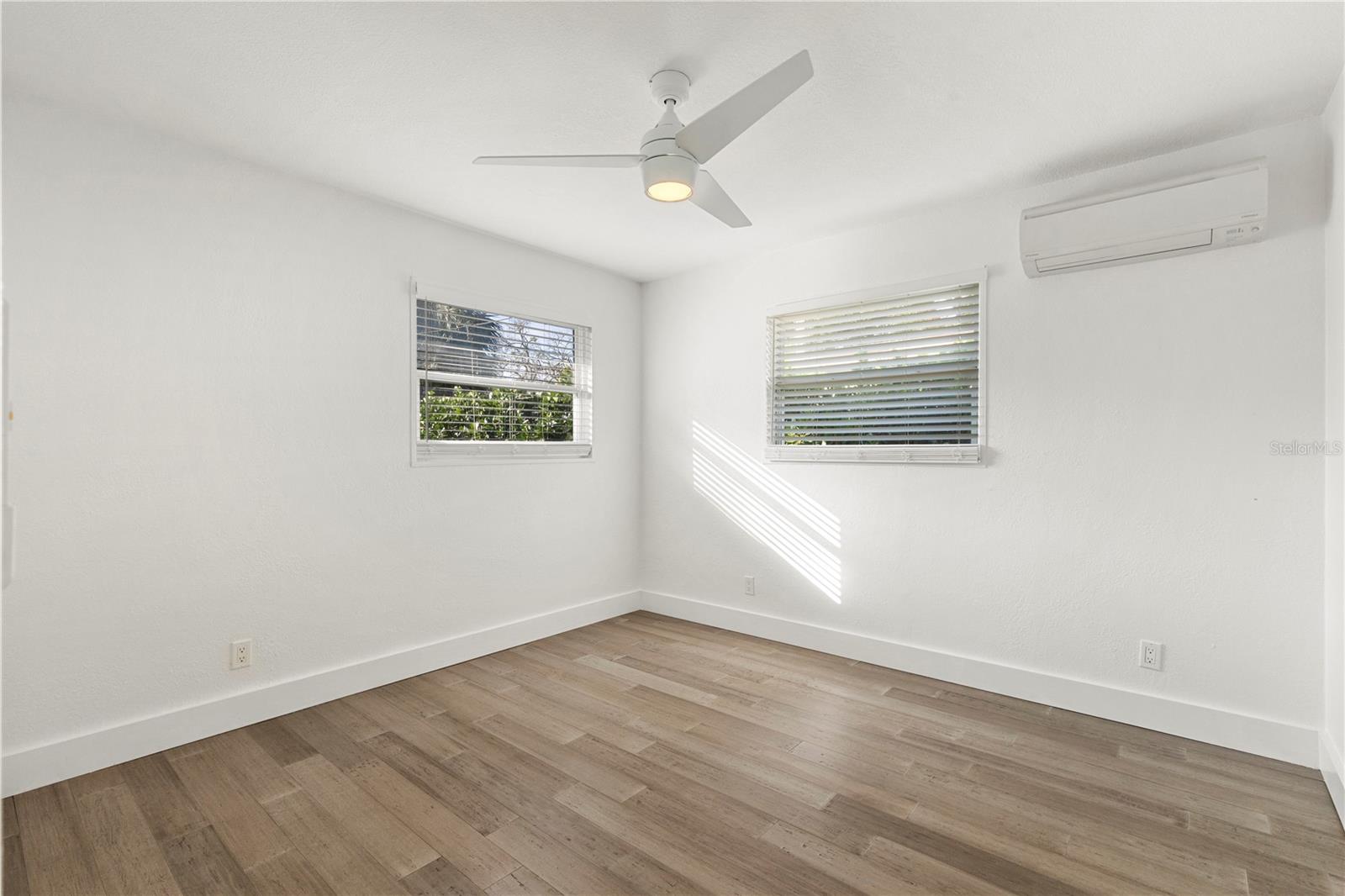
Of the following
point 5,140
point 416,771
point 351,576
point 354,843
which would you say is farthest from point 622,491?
point 5,140

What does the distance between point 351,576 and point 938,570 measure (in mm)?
2962

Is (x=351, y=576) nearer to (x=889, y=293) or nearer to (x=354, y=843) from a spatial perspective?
(x=354, y=843)

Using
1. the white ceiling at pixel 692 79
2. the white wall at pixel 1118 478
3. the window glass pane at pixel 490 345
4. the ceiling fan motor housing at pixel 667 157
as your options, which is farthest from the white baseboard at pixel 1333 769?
the window glass pane at pixel 490 345

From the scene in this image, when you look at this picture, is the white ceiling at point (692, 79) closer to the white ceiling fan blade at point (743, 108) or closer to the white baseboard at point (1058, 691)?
the white ceiling fan blade at point (743, 108)

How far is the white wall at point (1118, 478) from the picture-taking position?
2619mm

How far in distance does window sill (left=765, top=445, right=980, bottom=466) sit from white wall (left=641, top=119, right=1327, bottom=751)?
56mm

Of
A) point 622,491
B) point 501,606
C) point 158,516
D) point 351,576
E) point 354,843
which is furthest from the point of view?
Result: point 622,491

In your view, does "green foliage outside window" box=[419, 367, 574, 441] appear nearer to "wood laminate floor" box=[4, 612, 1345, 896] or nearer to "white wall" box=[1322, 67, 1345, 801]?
"wood laminate floor" box=[4, 612, 1345, 896]

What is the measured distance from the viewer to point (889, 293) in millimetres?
3672

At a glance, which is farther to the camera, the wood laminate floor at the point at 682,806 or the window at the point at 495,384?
the window at the point at 495,384

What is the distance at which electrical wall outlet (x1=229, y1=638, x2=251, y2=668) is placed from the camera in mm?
2891

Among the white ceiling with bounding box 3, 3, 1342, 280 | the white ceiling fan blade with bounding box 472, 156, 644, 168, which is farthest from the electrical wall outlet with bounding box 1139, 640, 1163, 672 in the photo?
the white ceiling fan blade with bounding box 472, 156, 644, 168

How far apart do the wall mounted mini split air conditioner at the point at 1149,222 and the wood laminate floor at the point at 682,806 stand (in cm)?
202

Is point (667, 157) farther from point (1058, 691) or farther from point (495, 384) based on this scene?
point (1058, 691)
